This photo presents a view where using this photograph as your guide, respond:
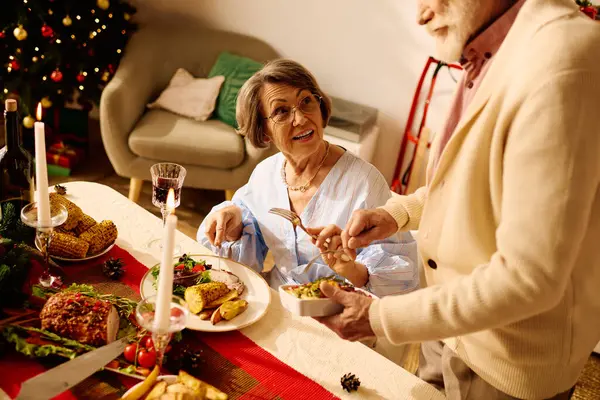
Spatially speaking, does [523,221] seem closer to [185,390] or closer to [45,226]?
[185,390]

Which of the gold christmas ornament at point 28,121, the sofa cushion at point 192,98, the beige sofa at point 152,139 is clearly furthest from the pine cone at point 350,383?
the gold christmas ornament at point 28,121

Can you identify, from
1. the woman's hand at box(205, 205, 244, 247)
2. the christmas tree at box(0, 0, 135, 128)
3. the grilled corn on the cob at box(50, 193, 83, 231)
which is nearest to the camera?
the grilled corn on the cob at box(50, 193, 83, 231)

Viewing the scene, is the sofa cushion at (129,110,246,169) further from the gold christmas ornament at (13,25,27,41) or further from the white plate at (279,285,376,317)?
the white plate at (279,285,376,317)

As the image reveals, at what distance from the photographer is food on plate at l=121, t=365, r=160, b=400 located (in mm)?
1090

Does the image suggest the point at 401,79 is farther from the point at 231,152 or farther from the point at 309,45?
the point at 231,152

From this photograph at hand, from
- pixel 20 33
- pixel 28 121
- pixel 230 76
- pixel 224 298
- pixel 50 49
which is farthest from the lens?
→ pixel 230 76

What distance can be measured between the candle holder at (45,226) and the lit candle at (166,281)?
0.46 m

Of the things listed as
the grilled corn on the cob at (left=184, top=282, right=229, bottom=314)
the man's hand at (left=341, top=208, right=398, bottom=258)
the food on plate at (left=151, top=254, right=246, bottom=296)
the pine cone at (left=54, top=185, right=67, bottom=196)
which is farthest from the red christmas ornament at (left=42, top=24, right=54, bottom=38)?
the man's hand at (left=341, top=208, right=398, bottom=258)

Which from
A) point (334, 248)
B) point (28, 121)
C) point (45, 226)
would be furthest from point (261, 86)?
point (28, 121)

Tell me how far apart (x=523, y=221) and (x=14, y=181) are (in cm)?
135

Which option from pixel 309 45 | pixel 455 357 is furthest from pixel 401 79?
pixel 455 357

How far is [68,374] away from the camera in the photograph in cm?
111

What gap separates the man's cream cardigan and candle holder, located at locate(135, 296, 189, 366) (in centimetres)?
36

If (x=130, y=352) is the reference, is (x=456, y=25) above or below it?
above
